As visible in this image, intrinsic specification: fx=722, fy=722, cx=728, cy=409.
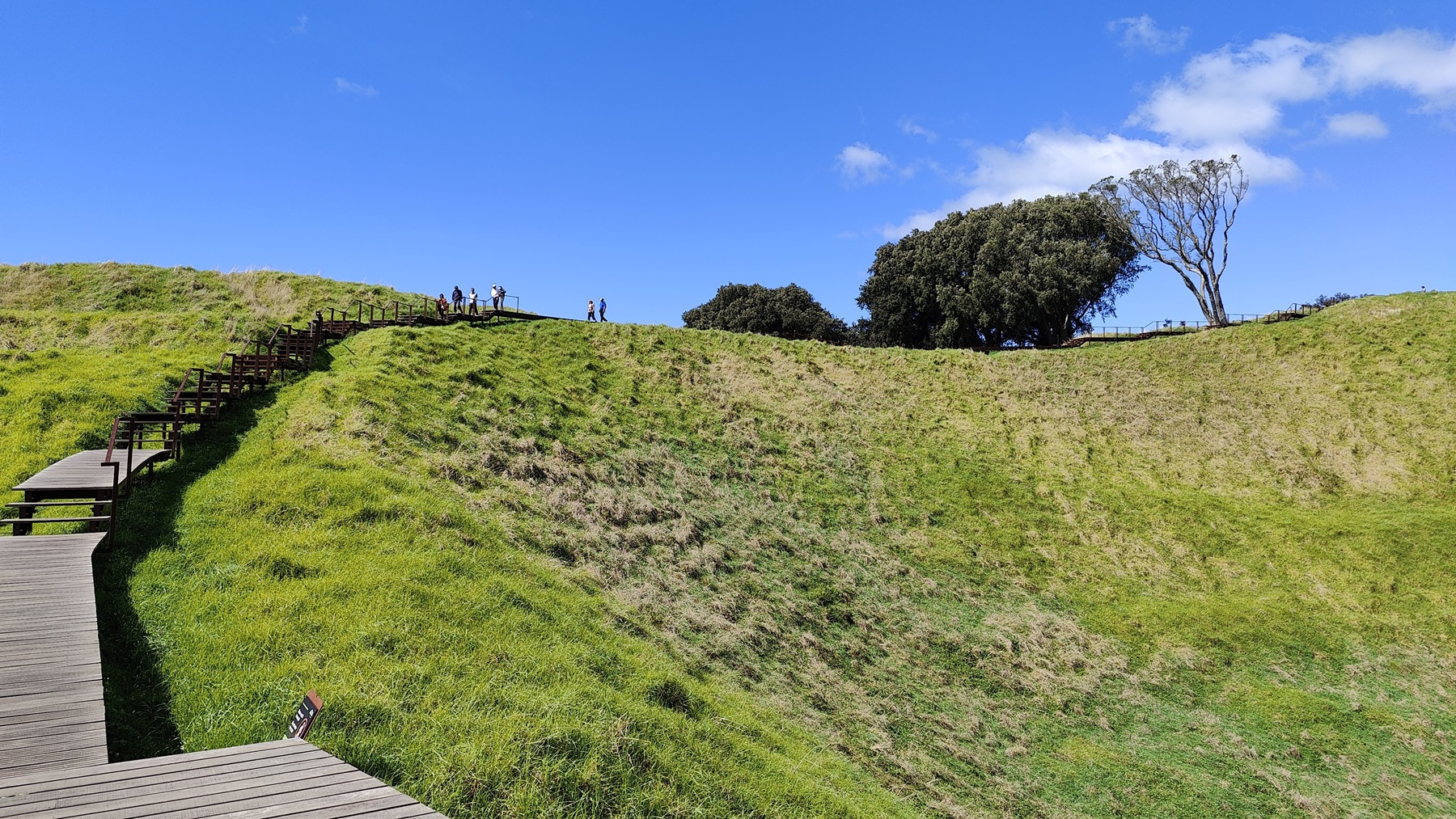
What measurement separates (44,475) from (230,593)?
7.44 m

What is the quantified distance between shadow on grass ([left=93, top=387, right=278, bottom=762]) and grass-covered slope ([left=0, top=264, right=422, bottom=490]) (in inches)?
120

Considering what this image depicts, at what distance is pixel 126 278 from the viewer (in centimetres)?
3975

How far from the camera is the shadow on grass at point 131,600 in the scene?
8953 millimetres

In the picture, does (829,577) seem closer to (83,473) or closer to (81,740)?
(81,740)

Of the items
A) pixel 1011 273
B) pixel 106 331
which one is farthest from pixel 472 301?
pixel 1011 273

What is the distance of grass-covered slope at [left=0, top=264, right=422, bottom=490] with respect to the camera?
2059cm

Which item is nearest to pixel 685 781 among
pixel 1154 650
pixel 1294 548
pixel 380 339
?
pixel 1154 650

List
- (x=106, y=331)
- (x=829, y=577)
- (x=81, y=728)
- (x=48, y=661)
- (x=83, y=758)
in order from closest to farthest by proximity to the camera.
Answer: (x=83, y=758), (x=81, y=728), (x=48, y=661), (x=829, y=577), (x=106, y=331)

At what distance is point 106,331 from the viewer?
98.8 feet

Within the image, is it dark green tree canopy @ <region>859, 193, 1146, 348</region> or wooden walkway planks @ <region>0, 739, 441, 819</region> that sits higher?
dark green tree canopy @ <region>859, 193, 1146, 348</region>

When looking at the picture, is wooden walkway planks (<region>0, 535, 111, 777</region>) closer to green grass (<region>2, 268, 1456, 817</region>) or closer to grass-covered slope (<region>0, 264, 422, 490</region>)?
green grass (<region>2, 268, 1456, 817</region>)

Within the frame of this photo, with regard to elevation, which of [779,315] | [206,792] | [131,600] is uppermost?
[779,315]

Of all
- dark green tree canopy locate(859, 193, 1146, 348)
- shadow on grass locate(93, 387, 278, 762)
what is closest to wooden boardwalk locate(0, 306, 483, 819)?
shadow on grass locate(93, 387, 278, 762)

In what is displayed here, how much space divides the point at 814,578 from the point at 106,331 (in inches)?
1210
